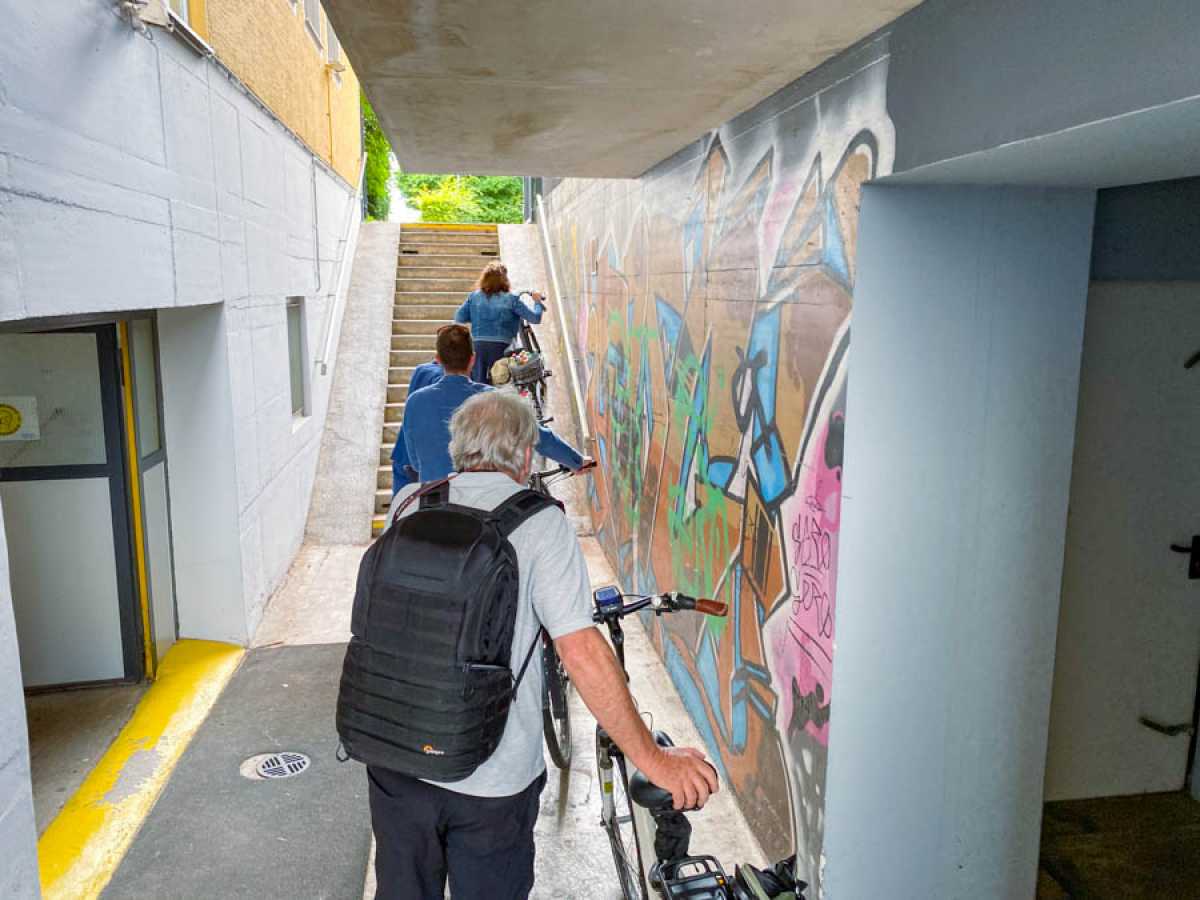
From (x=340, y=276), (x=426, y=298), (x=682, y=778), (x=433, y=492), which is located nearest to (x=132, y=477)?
(x=433, y=492)

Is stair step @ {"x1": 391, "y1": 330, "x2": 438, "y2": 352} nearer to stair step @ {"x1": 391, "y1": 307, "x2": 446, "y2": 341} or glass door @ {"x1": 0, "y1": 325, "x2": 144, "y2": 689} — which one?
stair step @ {"x1": 391, "y1": 307, "x2": 446, "y2": 341}

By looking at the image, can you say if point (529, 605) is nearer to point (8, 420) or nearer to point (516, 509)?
point (516, 509)

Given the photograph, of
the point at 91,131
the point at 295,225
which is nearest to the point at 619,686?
the point at 91,131

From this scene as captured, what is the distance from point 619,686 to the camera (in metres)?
2.20

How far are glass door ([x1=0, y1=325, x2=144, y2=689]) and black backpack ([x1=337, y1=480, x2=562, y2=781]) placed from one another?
3.18 m

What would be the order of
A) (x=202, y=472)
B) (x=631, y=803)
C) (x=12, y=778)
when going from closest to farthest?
(x=12, y=778), (x=631, y=803), (x=202, y=472)

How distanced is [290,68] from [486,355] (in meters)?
2.91

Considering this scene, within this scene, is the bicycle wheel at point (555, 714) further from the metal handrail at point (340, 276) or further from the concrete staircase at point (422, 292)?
the metal handrail at point (340, 276)

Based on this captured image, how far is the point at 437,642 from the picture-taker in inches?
82.9

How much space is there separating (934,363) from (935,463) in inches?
11.3

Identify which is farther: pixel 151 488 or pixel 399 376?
pixel 399 376

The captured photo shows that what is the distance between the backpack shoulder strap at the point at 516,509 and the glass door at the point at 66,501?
3350 mm

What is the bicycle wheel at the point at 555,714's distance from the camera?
3.98 m

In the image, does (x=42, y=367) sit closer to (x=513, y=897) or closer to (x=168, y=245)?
(x=168, y=245)
